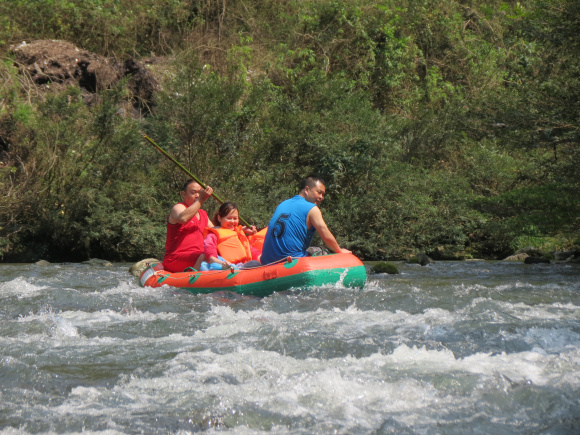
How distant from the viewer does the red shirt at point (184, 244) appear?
7.76 m

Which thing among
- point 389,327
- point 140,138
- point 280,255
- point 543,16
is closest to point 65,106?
point 140,138

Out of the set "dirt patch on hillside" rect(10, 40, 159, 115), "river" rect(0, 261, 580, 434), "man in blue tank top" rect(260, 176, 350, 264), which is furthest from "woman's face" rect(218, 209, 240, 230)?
"dirt patch on hillside" rect(10, 40, 159, 115)

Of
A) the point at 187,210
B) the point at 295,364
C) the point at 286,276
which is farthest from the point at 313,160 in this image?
the point at 295,364

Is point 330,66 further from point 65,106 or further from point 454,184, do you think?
point 65,106

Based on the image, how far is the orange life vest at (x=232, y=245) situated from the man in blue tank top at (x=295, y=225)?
61 centimetres

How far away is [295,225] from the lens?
7.23 m

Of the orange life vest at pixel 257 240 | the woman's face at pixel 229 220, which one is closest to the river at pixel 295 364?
the woman's face at pixel 229 220

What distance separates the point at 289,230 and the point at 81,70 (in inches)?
525

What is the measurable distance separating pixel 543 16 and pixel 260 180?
6.50m

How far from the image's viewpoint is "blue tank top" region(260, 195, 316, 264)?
7.21 metres

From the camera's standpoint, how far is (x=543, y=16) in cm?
1041

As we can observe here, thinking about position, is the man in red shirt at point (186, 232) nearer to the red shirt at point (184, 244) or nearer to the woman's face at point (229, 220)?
the red shirt at point (184, 244)

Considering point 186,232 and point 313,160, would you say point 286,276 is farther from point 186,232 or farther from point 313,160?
point 313,160

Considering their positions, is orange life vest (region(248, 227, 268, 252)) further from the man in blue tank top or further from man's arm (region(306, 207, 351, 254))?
man's arm (region(306, 207, 351, 254))
